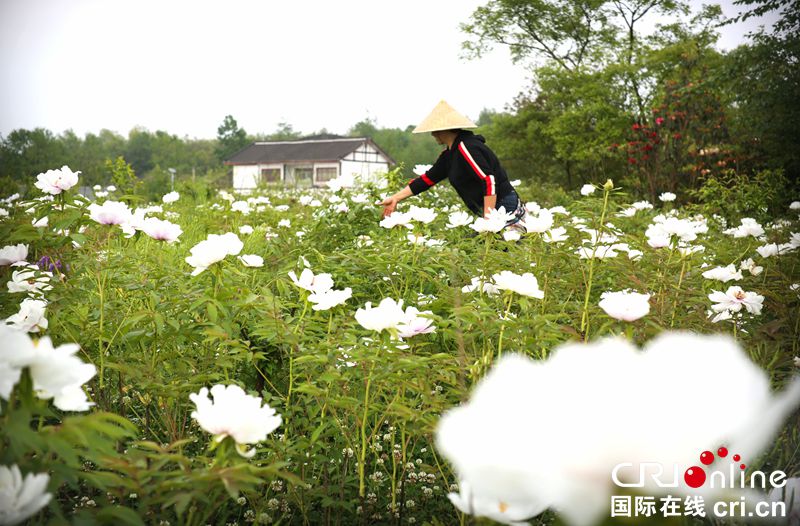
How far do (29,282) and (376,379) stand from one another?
112 centimetres

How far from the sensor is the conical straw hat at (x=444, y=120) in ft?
12.8

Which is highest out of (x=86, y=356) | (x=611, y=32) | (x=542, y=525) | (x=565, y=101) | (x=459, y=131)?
(x=611, y=32)

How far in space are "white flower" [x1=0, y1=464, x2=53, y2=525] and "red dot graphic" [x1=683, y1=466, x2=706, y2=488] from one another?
23.8 inches

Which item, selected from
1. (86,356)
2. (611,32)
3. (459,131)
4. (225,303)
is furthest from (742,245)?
(611,32)

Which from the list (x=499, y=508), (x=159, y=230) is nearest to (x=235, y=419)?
(x=499, y=508)

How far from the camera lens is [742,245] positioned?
12.3 feet

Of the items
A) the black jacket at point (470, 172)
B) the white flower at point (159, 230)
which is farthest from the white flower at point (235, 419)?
the black jacket at point (470, 172)

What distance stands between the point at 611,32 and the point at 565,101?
332cm

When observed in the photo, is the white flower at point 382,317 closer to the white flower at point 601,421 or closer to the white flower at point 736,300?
the white flower at point 601,421

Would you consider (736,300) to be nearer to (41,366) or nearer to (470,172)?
(41,366)

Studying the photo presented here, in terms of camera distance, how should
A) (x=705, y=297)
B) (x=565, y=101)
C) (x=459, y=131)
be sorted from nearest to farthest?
(x=705, y=297)
(x=459, y=131)
(x=565, y=101)

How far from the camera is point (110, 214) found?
182 centimetres

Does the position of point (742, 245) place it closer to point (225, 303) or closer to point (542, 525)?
point (542, 525)

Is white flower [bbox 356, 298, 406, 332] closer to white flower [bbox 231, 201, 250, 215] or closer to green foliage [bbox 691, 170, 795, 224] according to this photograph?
white flower [bbox 231, 201, 250, 215]
